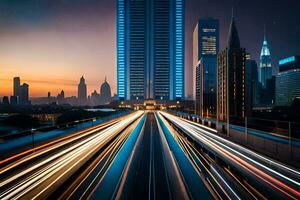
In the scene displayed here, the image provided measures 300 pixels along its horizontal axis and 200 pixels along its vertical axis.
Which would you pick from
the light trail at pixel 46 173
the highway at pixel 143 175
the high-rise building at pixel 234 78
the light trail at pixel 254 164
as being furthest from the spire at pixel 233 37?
the light trail at pixel 46 173

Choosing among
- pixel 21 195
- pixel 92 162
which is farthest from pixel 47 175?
pixel 92 162

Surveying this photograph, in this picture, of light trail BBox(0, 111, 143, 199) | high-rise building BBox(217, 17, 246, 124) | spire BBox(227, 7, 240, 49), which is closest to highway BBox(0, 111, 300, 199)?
light trail BBox(0, 111, 143, 199)

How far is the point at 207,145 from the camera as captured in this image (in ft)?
73.5

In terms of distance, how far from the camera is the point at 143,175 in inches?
569

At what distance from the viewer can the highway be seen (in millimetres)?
11133

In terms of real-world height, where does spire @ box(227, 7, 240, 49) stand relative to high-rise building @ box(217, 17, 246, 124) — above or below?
above

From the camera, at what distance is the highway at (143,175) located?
11.1 m

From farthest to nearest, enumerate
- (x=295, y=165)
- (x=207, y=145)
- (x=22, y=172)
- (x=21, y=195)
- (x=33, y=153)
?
(x=207, y=145), (x=33, y=153), (x=295, y=165), (x=22, y=172), (x=21, y=195)

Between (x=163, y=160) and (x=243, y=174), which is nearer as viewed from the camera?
(x=243, y=174)

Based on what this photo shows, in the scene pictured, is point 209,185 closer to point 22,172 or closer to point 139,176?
point 139,176

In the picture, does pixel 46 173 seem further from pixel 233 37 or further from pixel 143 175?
pixel 233 37

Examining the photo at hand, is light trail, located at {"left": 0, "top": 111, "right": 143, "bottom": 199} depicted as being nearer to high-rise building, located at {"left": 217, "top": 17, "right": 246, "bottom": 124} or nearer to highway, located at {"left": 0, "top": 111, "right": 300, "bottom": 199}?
highway, located at {"left": 0, "top": 111, "right": 300, "bottom": 199}

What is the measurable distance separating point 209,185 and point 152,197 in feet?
9.44

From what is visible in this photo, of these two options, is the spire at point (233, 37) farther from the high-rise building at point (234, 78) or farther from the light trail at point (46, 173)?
the light trail at point (46, 173)
